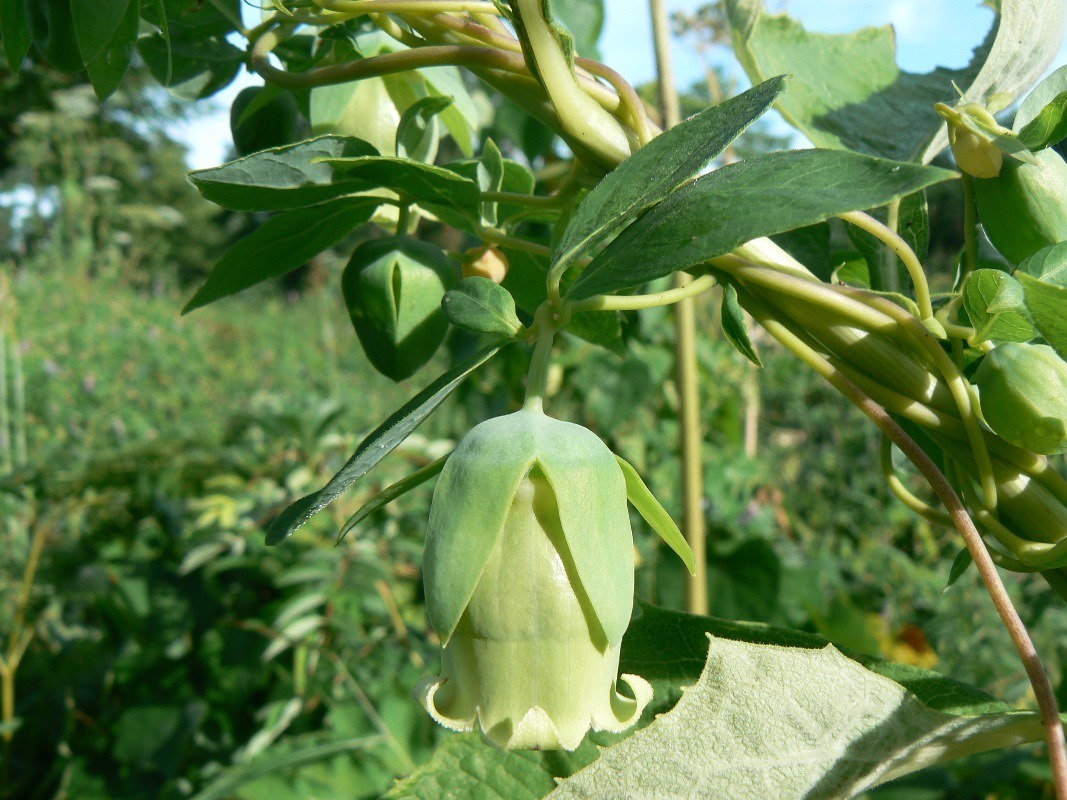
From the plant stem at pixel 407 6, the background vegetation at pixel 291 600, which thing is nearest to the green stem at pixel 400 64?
the plant stem at pixel 407 6

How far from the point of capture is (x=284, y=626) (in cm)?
Result: 132

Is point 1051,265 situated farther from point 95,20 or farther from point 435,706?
point 95,20

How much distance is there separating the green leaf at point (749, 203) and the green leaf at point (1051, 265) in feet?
0.23

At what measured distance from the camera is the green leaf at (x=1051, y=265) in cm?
29

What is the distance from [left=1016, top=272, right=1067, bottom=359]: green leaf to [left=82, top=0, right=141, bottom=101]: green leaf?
347mm

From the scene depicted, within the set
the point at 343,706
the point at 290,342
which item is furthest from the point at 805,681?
the point at 290,342

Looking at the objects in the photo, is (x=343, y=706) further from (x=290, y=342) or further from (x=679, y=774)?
(x=290, y=342)

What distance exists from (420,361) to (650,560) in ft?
3.84

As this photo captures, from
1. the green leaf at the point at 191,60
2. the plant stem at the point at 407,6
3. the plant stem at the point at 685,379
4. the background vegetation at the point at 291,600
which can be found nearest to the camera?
the plant stem at the point at 407,6

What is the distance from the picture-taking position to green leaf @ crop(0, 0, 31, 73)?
40 cm

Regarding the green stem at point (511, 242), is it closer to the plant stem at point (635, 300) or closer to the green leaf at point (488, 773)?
the plant stem at point (635, 300)

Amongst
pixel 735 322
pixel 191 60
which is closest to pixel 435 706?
pixel 735 322

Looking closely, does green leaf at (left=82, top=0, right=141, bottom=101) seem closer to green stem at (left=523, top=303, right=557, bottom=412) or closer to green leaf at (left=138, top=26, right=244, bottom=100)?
green leaf at (left=138, top=26, right=244, bottom=100)

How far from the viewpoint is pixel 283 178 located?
1.09 ft
